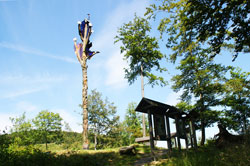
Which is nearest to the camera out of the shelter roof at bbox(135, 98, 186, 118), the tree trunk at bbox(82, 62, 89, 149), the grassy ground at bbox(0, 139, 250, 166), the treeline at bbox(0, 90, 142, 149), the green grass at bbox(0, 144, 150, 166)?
the grassy ground at bbox(0, 139, 250, 166)

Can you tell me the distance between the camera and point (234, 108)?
24219mm

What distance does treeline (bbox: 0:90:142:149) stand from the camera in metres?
33.5

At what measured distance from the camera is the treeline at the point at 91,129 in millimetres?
33469

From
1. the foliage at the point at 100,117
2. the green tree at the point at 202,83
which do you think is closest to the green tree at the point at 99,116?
the foliage at the point at 100,117

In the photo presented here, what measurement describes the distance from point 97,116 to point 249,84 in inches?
971

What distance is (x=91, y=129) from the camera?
1356 inches

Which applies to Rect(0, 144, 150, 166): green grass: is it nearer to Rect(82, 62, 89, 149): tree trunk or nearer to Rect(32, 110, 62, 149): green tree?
Rect(82, 62, 89, 149): tree trunk

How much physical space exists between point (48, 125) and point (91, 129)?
11.8 m

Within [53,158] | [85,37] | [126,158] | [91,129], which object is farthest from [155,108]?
[91,129]

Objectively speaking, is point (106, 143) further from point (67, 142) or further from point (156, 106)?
point (156, 106)

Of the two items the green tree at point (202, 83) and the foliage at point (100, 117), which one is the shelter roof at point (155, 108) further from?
the foliage at point (100, 117)

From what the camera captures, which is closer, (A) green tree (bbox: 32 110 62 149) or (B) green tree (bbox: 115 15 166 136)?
(B) green tree (bbox: 115 15 166 136)

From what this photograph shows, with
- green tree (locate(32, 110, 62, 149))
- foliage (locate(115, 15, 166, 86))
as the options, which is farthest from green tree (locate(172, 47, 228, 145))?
green tree (locate(32, 110, 62, 149))

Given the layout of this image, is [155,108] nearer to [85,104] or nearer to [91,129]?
[85,104]
